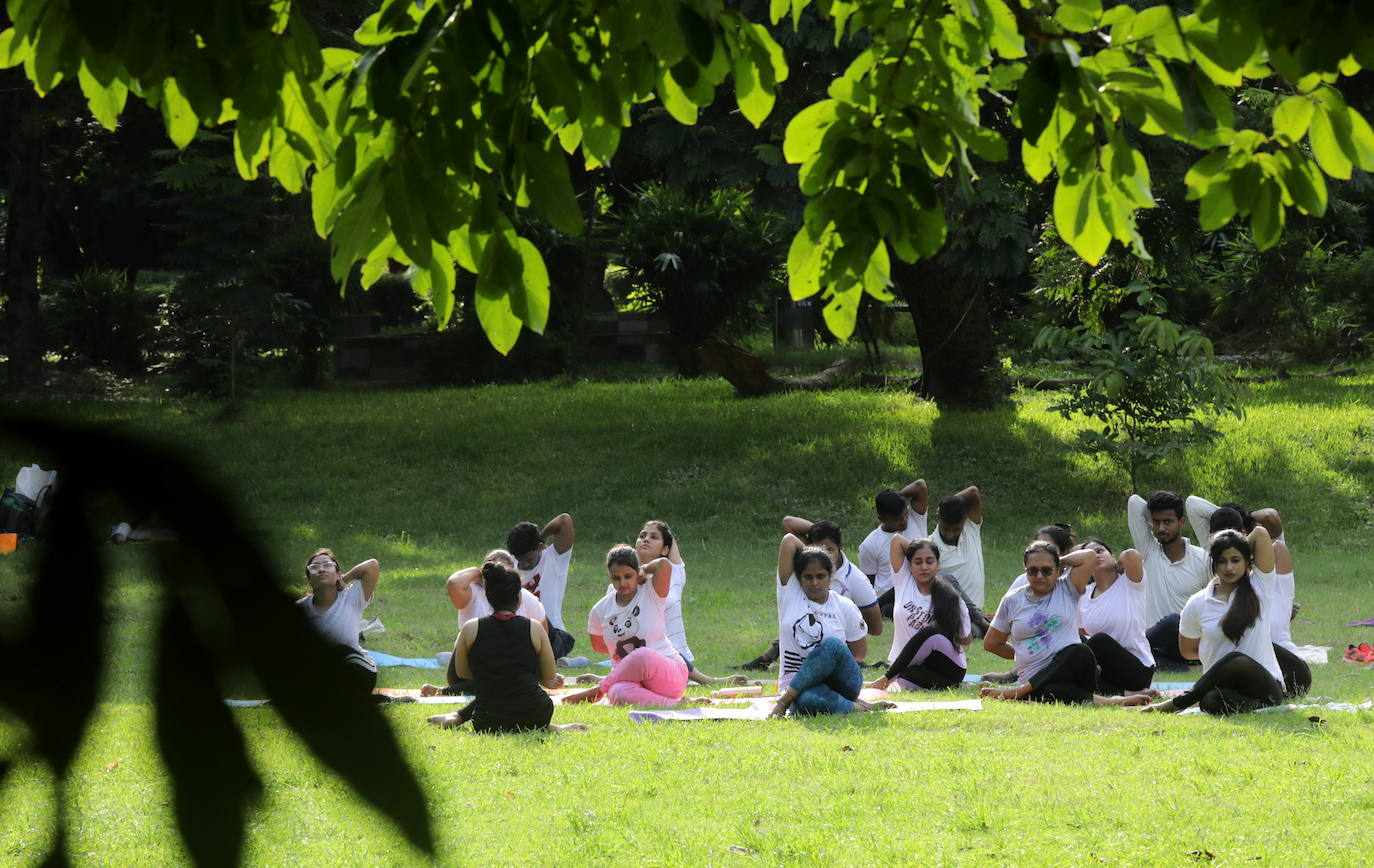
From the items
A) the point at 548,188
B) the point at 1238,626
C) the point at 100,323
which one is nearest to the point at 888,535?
the point at 1238,626

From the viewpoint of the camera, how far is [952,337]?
21938 millimetres

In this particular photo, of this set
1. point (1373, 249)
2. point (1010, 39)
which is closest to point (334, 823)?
point (1010, 39)

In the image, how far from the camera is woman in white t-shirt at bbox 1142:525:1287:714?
26.4ft

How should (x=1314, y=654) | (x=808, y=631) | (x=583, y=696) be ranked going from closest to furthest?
(x=808, y=631) → (x=583, y=696) → (x=1314, y=654)

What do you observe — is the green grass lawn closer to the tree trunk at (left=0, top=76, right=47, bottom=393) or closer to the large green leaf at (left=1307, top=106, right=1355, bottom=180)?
the tree trunk at (left=0, top=76, right=47, bottom=393)

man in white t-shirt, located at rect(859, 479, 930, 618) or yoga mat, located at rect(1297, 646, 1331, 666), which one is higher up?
man in white t-shirt, located at rect(859, 479, 930, 618)

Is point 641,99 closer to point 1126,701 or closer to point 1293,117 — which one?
point 1293,117

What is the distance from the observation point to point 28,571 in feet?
48.6

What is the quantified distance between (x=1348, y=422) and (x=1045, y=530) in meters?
12.5

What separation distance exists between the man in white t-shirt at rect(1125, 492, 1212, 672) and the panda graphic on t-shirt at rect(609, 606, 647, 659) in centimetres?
351

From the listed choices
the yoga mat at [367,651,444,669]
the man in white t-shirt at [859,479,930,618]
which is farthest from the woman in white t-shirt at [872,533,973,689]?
the yoga mat at [367,651,444,669]

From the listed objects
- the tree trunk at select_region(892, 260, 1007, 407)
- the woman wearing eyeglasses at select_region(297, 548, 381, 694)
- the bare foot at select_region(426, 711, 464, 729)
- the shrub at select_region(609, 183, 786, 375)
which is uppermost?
the shrub at select_region(609, 183, 786, 375)

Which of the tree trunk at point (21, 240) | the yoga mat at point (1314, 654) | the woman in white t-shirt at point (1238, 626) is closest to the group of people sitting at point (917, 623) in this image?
the woman in white t-shirt at point (1238, 626)

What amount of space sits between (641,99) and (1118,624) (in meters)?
6.81
